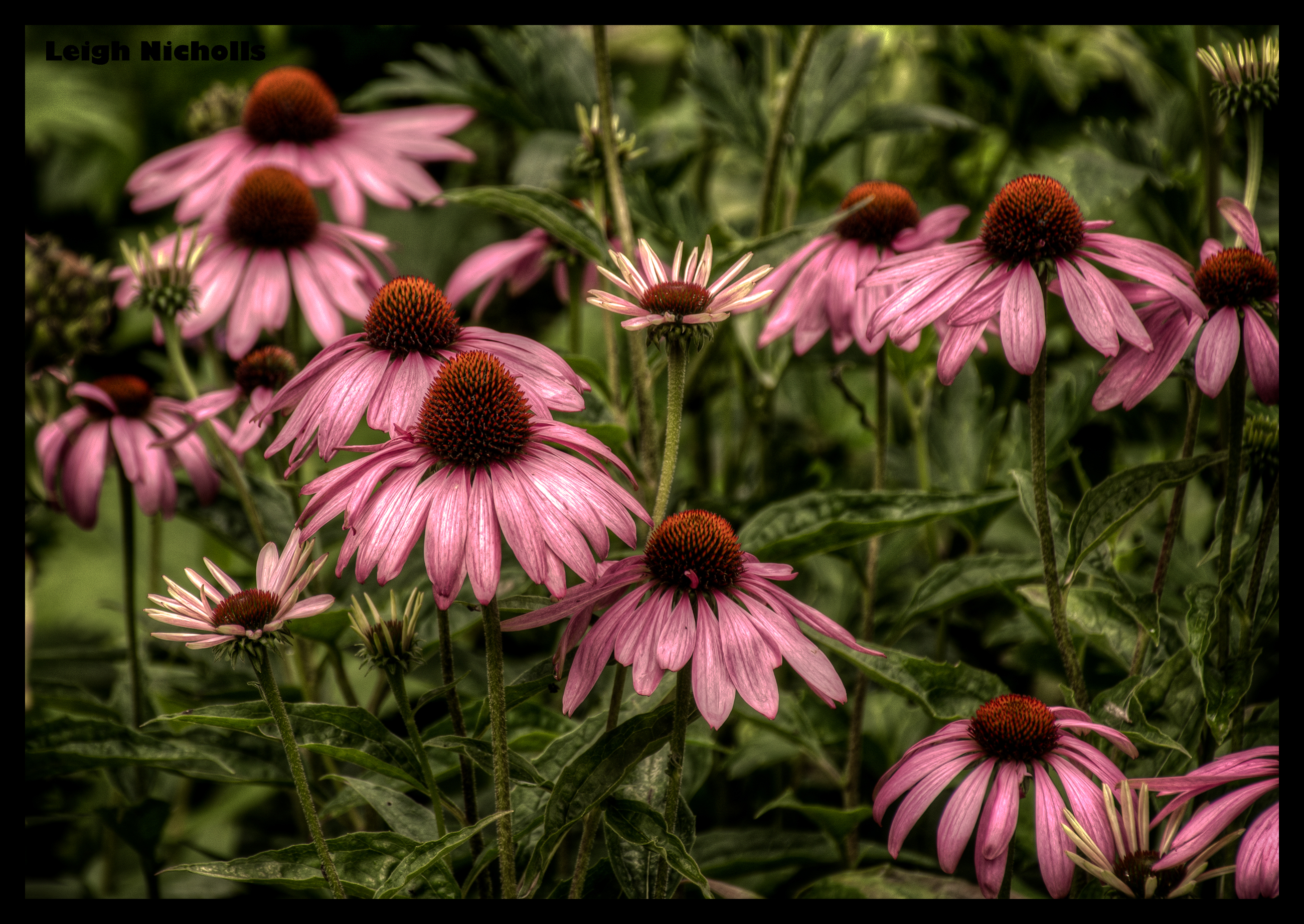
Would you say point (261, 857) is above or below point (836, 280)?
below

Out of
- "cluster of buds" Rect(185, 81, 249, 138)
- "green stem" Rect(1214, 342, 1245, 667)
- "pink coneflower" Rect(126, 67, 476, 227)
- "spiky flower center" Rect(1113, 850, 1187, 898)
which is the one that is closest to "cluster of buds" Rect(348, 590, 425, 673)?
"spiky flower center" Rect(1113, 850, 1187, 898)

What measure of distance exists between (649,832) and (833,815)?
29 cm

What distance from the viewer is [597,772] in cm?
61

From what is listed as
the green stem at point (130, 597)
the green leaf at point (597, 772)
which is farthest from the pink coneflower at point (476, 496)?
the green stem at point (130, 597)

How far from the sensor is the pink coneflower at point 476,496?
54 centimetres

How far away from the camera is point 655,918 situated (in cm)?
62

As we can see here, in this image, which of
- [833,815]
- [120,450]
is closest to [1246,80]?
[833,815]

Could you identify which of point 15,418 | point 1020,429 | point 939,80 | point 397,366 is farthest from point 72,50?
point 939,80

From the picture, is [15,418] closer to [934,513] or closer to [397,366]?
[397,366]

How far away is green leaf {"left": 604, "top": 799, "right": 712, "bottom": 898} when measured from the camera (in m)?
0.56

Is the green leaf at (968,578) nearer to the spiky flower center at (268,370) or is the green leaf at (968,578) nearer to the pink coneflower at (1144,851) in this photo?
the pink coneflower at (1144,851)

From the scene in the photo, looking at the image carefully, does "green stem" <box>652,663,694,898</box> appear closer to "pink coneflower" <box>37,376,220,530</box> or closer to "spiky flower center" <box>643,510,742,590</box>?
"spiky flower center" <box>643,510,742,590</box>
